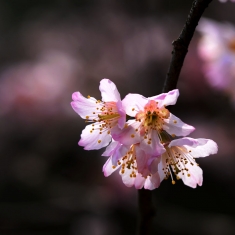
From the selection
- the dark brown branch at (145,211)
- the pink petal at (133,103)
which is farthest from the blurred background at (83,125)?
the pink petal at (133,103)

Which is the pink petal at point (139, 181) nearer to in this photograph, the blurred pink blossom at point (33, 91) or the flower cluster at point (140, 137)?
the flower cluster at point (140, 137)

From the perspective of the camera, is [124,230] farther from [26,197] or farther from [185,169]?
[185,169]

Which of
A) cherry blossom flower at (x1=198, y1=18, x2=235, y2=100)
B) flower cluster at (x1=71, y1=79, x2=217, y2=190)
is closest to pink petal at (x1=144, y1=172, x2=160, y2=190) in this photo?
flower cluster at (x1=71, y1=79, x2=217, y2=190)

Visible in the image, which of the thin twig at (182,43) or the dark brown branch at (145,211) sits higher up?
the thin twig at (182,43)

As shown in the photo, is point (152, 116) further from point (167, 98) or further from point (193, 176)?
point (193, 176)

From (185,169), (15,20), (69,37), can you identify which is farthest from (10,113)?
(185,169)

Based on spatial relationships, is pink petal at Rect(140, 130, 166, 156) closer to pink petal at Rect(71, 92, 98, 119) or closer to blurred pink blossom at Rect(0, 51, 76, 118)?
pink petal at Rect(71, 92, 98, 119)
